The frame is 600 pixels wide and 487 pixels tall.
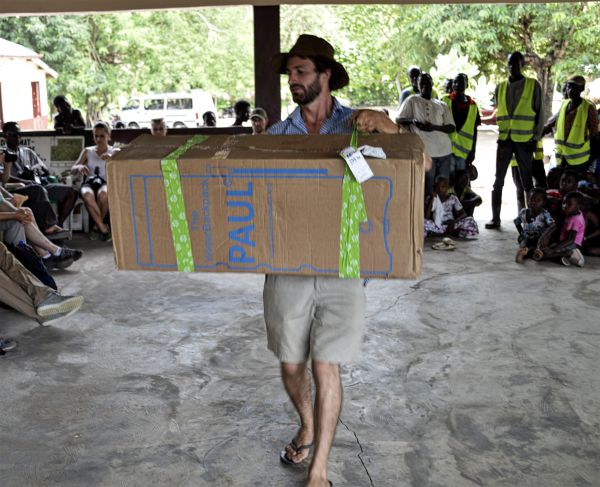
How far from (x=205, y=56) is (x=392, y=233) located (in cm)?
1884

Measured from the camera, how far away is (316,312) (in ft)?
8.00

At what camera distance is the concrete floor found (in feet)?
8.74

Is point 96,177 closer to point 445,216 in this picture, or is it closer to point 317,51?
point 445,216

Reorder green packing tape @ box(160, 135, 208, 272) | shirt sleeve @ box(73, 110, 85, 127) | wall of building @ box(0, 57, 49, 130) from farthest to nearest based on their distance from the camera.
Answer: wall of building @ box(0, 57, 49, 130) < shirt sleeve @ box(73, 110, 85, 127) < green packing tape @ box(160, 135, 208, 272)

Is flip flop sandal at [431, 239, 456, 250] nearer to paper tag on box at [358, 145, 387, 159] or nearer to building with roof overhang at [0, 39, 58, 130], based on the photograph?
paper tag on box at [358, 145, 387, 159]

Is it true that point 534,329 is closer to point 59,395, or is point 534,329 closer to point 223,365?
point 223,365

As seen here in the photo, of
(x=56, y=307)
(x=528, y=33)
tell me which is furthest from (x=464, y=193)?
(x=528, y=33)

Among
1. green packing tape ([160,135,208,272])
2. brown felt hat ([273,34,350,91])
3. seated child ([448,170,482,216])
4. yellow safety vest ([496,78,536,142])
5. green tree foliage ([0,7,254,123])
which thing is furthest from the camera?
green tree foliage ([0,7,254,123])

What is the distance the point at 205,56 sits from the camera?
20062 millimetres

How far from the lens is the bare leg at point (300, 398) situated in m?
2.55

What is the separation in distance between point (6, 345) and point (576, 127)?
5206mm

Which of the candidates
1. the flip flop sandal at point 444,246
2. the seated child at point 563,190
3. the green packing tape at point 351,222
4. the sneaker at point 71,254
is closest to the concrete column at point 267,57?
the flip flop sandal at point 444,246

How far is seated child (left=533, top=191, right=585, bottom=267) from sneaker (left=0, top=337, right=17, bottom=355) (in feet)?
12.4

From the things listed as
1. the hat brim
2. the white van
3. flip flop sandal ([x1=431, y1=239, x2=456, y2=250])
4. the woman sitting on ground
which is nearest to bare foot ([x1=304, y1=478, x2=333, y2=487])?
the hat brim
